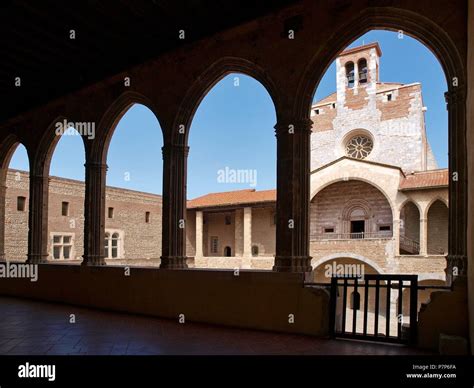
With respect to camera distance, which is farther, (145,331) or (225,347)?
(145,331)

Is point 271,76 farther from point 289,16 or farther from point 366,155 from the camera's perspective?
point 366,155

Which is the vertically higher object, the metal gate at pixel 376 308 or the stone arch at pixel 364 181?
the stone arch at pixel 364 181

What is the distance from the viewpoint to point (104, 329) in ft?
14.8

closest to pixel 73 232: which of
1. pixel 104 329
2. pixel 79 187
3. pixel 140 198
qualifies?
pixel 79 187

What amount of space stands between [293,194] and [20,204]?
48.2 feet

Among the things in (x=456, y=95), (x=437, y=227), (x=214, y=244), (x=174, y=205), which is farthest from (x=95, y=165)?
(x=214, y=244)

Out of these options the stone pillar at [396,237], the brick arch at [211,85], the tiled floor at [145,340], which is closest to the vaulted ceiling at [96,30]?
the brick arch at [211,85]

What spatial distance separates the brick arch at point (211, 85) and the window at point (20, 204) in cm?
1271

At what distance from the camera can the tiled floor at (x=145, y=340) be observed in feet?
11.8

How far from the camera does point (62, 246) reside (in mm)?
17234

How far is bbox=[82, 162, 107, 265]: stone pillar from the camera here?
21.1 feet

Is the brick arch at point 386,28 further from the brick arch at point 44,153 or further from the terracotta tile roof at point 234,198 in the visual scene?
the terracotta tile roof at point 234,198

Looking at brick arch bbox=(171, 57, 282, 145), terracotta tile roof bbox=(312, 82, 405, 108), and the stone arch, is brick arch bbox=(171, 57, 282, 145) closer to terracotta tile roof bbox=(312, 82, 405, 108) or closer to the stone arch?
the stone arch

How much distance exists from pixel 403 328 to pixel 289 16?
12.6 feet
